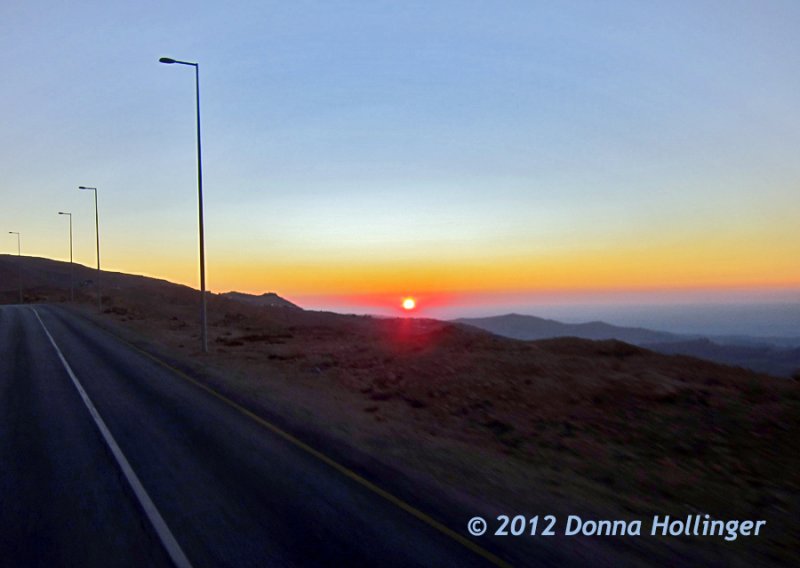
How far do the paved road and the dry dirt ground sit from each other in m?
1.48

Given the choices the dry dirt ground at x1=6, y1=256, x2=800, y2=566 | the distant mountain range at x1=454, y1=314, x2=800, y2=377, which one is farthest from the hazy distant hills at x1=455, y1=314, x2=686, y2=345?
the dry dirt ground at x1=6, y1=256, x2=800, y2=566

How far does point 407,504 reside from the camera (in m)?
7.71

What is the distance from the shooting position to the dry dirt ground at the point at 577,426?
8.29 meters

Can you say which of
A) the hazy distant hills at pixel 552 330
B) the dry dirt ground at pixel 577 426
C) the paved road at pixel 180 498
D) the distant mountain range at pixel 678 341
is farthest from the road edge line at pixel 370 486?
the hazy distant hills at pixel 552 330

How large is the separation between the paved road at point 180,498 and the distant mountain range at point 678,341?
13.3 meters

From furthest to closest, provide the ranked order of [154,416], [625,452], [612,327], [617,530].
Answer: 1. [612,327]
2. [154,416]
3. [625,452]
4. [617,530]

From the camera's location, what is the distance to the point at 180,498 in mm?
7953

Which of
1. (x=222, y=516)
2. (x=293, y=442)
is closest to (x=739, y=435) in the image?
(x=293, y=442)

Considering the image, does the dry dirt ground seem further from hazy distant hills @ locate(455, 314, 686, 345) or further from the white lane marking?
hazy distant hills @ locate(455, 314, 686, 345)

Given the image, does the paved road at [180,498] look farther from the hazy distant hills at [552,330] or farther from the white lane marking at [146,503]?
the hazy distant hills at [552,330]

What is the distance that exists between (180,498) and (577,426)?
25.4 ft

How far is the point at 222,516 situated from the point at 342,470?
2.26 meters

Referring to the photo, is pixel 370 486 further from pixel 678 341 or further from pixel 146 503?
pixel 678 341

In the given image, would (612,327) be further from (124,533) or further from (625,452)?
(124,533)
